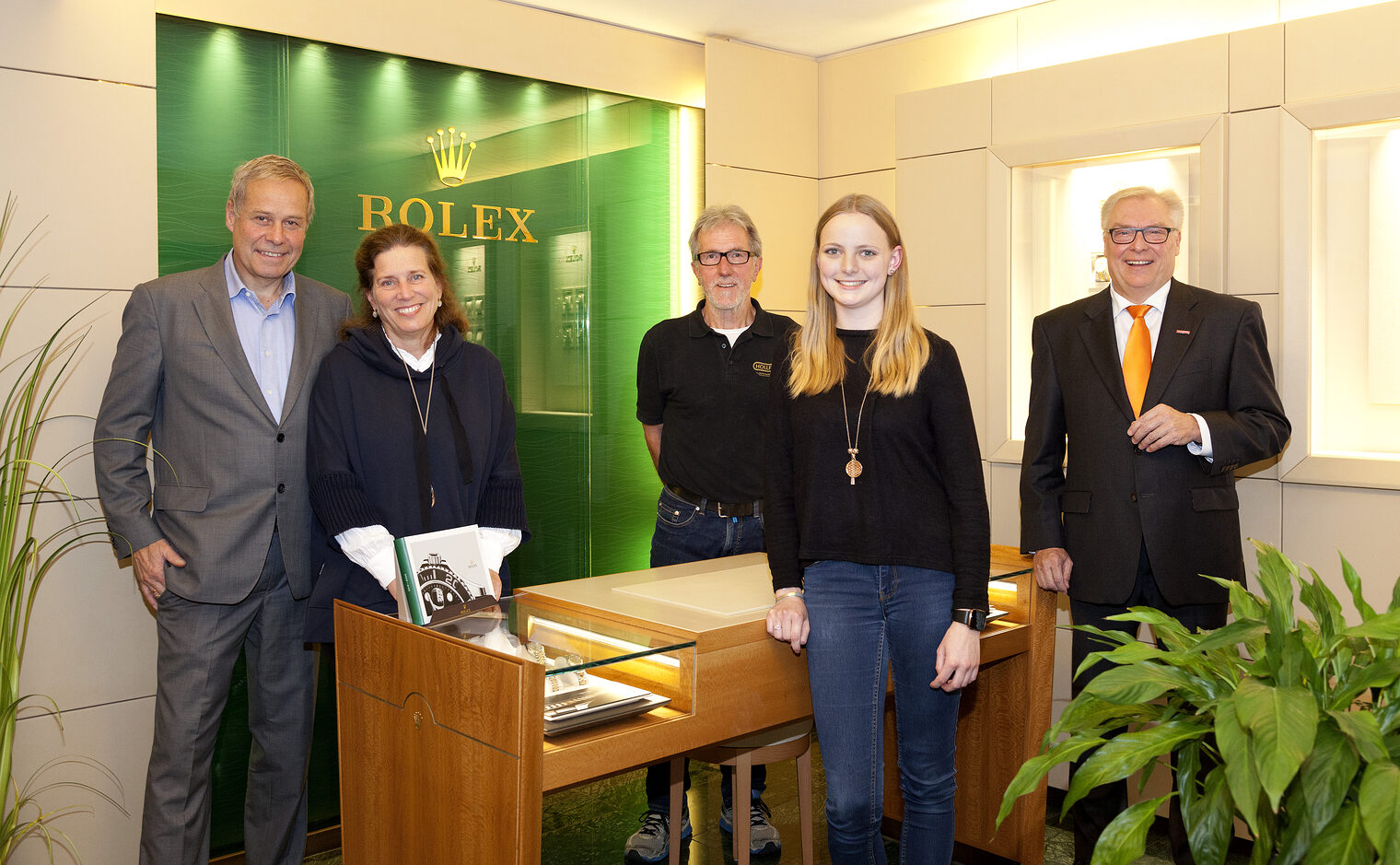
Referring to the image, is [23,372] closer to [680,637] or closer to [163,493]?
[163,493]

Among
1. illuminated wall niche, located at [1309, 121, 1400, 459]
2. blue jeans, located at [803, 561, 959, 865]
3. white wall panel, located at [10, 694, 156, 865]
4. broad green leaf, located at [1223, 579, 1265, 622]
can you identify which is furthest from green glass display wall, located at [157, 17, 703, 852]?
broad green leaf, located at [1223, 579, 1265, 622]

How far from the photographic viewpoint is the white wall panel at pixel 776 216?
4.96 metres

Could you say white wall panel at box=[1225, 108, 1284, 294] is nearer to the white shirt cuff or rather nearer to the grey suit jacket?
the white shirt cuff

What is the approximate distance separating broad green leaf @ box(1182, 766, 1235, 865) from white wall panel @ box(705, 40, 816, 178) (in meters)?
4.00

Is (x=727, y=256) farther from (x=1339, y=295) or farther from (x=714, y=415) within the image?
(x=1339, y=295)

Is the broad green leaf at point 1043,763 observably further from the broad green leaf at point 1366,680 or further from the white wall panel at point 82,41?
the white wall panel at point 82,41

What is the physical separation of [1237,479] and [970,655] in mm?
1923

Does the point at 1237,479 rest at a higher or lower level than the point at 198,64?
lower

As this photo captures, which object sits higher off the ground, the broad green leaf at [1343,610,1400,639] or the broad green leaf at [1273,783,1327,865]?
the broad green leaf at [1343,610,1400,639]

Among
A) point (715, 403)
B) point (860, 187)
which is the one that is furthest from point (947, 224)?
point (715, 403)

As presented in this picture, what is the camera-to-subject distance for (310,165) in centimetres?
389

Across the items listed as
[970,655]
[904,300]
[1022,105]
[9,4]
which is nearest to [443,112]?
[9,4]

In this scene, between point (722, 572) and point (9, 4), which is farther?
point (9, 4)

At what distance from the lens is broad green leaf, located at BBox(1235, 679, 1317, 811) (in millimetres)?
1117
